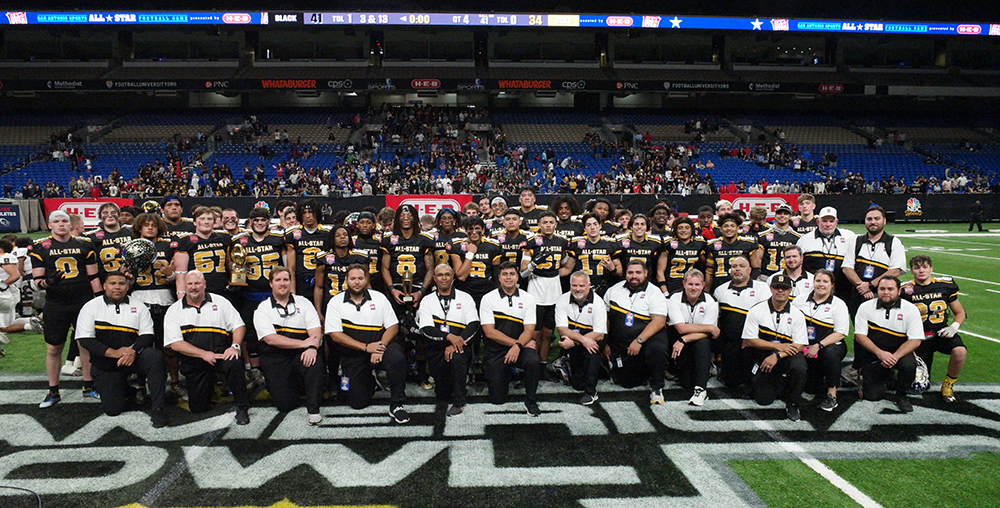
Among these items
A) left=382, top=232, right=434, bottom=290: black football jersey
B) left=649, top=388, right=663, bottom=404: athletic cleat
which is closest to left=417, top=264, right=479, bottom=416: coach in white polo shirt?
left=382, top=232, right=434, bottom=290: black football jersey

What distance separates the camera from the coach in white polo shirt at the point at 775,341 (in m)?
5.90

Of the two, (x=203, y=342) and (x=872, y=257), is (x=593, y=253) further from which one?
(x=203, y=342)

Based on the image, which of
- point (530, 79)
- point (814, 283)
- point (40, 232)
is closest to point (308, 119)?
point (530, 79)

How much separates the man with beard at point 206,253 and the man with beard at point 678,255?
225 inches

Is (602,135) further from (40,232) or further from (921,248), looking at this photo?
(40,232)

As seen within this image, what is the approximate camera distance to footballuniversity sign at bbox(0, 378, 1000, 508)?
4363mm

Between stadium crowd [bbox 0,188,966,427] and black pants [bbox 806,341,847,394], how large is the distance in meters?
0.02

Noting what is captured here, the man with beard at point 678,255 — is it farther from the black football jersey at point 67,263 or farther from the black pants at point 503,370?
the black football jersey at point 67,263

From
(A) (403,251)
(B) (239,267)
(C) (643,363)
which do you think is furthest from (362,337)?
(C) (643,363)

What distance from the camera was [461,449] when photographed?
5070mm

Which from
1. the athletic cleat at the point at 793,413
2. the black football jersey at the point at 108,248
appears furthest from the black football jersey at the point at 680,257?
the black football jersey at the point at 108,248

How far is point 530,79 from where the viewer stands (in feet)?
123

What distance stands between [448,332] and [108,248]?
14.3 ft

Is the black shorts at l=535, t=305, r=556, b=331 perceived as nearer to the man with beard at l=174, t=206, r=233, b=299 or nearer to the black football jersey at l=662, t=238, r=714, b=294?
the black football jersey at l=662, t=238, r=714, b=294
